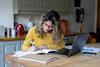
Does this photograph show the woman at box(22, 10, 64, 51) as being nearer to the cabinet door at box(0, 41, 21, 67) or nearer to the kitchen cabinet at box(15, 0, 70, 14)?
the cabinet door at box(0, 41, 21, 67)

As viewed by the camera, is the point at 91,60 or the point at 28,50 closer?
the point at 91,60

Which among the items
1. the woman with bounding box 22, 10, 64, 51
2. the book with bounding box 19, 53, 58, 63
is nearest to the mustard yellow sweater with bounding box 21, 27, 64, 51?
the woman with bounding box 22, 10, 64, 51

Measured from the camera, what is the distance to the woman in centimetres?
251

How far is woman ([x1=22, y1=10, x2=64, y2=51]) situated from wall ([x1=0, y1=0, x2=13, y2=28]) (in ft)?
5.76

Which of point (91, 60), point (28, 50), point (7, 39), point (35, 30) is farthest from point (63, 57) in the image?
point (7, 39)

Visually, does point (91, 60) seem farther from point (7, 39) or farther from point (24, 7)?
point (24, 7)

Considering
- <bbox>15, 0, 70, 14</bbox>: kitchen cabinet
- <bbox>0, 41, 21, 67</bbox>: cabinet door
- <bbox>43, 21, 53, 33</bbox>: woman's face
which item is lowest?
<bbox>0, 41, 21, 67</bbox>: cabinet door

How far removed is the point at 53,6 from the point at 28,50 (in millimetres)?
2385

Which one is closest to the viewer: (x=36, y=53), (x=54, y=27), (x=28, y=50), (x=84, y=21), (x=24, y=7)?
(x=36, y=53)

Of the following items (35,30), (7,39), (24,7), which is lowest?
(7,39)

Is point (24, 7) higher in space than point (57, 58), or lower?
higher

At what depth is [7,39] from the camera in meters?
3.76

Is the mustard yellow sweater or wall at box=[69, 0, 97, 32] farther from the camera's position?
wall at box=[69, 0, 97, 32]

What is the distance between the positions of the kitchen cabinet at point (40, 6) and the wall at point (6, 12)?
230 millimetres
